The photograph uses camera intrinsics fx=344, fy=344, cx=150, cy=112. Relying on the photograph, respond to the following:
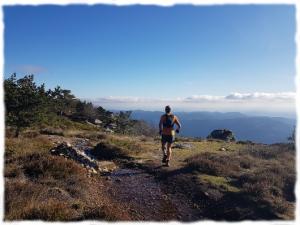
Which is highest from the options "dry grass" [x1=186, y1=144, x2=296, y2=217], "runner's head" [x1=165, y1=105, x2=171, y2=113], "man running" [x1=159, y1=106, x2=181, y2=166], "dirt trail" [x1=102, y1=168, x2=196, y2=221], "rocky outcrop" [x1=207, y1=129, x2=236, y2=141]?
"runner's head" [x1=165, y1=105, x2=171, y2=113]

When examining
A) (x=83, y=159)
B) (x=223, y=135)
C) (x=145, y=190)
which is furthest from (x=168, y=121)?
(x=223, y=135)

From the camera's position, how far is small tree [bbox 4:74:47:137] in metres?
20.2

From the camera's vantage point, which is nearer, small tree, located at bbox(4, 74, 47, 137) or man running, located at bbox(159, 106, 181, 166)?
man running, located at bbox(159, 106, 181, 166)

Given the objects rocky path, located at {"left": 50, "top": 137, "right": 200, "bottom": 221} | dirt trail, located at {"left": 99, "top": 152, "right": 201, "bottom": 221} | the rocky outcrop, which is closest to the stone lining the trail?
rocky path, located at {"left": 50, "top": 137, "right": 200, "bottom": 221}

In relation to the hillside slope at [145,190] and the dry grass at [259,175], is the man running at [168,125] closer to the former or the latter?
the hillside slope at [145,190]

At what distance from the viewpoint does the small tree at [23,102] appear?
20.2 meters

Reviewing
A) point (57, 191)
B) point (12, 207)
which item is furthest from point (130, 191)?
point (12, 207)

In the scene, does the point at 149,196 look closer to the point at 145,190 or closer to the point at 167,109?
the point at 145,190

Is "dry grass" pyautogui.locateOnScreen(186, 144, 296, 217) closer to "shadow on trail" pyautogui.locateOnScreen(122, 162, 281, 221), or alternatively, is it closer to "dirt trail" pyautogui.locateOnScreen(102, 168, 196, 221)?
"shadow on trail" pyautogui.locateOnScreen(122, 162, 281, 221)

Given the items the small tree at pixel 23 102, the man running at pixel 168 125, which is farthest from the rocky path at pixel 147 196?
the small tree at pixel 23 102

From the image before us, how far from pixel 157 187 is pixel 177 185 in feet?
2.39

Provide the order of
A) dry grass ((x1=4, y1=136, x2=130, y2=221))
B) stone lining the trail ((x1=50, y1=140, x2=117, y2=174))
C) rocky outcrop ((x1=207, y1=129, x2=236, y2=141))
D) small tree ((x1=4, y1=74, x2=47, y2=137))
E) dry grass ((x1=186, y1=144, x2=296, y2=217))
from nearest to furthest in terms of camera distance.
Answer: dry grass ((x1=4, y1=136, x2=130, y2=221)), dry grass ((x1=186, y1=144, x2=296, y2=217)), stone lining the trail ((x1=50, y1=140, x2=117, y2=174)), small tree ((x1=4, y1=74, x2=47, y2=137)), rocky outcrop ((x1=207, y1=129, x2=236, y2=141))

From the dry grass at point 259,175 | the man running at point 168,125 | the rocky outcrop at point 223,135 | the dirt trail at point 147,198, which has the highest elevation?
the man running at point 168,125

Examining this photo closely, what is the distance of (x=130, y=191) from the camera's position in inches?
435
